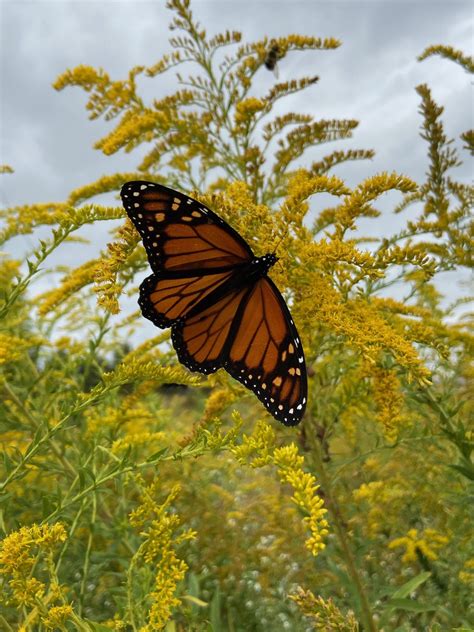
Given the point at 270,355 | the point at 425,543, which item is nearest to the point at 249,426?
the point at 425,543

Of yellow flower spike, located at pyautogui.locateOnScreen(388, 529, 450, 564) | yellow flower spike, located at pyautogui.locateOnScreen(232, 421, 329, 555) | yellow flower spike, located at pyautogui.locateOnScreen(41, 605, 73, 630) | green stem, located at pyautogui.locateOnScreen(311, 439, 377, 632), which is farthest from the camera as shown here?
yellow flower spike, located at pyautogui.locateOnScreen(388, 529, 450, 564)

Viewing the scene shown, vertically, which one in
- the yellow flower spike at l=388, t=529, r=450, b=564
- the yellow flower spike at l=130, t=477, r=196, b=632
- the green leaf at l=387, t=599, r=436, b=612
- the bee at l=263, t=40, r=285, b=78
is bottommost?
the yellow flower spike at l=130, t=477, r=196, b=632

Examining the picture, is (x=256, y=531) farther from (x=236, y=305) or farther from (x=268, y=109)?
(x=268, y=109)

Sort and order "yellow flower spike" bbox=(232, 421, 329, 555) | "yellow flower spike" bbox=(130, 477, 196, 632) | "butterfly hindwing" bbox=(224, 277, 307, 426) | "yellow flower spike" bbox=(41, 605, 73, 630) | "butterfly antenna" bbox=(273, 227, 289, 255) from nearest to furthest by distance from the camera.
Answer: "yellow flower spike" bbox=(232, 421, 329, 555)
"yellow flower spike" bbox=(41, 605, 73, 630)
"yellow flower spike" bbox=(130, 477, 196, 632)
"butterfly hindwing" bbox=(224, 277, 307, 426)
"butterfly antenna" bbox=(273, 227, 289, 255)

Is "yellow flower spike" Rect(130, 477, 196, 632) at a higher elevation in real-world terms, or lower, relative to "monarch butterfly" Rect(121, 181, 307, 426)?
lower

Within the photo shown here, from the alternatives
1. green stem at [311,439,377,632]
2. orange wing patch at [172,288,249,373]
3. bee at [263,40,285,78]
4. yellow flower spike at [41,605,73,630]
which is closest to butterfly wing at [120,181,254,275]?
orange wing patch at [172,288,249,373]

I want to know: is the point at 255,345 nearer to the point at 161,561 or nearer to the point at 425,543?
the point at 161,561

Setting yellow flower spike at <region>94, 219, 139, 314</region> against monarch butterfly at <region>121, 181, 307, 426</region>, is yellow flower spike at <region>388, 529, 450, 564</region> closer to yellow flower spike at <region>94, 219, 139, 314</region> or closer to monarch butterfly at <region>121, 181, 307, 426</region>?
monarch butterfly at <region>121, 181, 307, 426</region>

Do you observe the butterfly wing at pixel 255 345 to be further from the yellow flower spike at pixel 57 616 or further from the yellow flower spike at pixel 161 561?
the yellow flower spike at pixel 57 616
